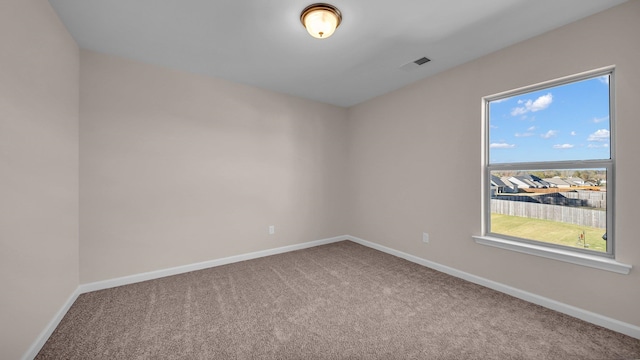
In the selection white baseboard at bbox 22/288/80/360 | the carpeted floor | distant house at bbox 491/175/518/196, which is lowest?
the carpeted floor

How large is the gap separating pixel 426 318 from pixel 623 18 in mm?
2879

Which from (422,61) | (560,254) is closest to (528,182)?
(560,254)

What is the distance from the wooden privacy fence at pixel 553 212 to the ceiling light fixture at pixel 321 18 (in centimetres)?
254

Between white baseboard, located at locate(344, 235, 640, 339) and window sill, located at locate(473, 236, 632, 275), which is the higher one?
window sill, located at locate(473, 236, 632, 275)

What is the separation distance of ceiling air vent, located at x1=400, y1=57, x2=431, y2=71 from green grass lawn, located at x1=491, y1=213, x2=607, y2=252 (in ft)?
6.41

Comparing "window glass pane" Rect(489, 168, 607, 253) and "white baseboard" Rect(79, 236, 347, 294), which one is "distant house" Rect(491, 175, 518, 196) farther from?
"white baseboard" Rect(79, 236, 347, 294)

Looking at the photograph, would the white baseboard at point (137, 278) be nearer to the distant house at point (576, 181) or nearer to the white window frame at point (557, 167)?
the white window frame at point (557, 167)

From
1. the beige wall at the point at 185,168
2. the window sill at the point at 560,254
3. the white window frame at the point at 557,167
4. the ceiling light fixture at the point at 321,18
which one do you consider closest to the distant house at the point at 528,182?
the white window frame at the point at 557,167

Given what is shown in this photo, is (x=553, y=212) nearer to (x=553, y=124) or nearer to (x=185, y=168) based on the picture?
(x=553, y=124)

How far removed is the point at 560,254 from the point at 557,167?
2.65ft

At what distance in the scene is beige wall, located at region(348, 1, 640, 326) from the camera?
184cm

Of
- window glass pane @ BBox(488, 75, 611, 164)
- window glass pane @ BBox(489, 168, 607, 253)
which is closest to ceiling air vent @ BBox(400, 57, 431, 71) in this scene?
window glass pane @ BBox(488, 75, 611, 164)

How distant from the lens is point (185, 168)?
10.0 feet

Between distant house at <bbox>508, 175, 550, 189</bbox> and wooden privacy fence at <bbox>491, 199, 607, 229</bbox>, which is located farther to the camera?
distant house at <bbox>508, 175, 550, 189</bbox>
